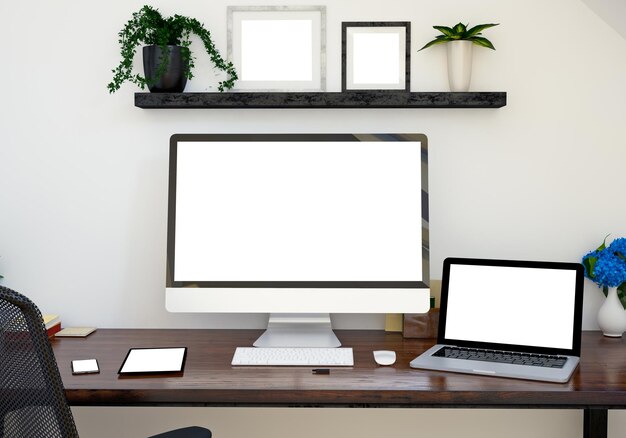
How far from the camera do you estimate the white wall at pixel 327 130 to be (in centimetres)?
226

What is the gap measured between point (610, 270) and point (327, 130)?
3.33ft

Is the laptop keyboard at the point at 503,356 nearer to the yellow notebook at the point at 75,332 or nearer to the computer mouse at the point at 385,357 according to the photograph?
the computer mouse at the point at 385,357

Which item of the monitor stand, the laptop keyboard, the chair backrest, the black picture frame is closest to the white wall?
the black picture frame

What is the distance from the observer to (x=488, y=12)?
2258mm

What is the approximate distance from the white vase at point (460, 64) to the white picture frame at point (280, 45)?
418 mm

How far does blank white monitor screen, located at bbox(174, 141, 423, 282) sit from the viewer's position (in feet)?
6.67

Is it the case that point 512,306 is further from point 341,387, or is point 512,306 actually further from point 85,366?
point 85,366

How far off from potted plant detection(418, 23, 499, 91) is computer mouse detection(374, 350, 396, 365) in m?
0.90

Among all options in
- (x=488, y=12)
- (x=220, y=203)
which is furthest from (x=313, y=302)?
(x=488, y=12)

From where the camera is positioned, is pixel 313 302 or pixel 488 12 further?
pixel 488 12

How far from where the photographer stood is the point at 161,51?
216 cm

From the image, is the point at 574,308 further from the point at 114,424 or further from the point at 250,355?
the point at 114,424

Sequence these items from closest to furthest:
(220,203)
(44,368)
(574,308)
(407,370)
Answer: (44,368) < (407,370) < (574,308) < (220,203)

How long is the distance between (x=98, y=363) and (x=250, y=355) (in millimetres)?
412
